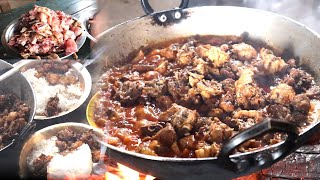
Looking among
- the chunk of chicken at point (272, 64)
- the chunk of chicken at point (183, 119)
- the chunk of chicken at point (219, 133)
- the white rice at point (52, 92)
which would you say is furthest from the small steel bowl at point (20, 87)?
the chunk of chicken at point (272, 64)

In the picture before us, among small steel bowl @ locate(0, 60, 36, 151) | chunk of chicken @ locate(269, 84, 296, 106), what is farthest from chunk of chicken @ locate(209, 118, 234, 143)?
small steel bowl @ locate(0, 60, 36, 151)

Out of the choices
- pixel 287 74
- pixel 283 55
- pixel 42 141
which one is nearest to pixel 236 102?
pixel 287 74

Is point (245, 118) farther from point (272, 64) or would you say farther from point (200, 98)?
point (272, 64)

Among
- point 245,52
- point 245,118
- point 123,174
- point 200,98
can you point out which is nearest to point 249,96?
point 245,118

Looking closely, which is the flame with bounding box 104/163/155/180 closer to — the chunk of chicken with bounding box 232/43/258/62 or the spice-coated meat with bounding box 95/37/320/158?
the spice-coated meat with bounding box 95/37/320/158

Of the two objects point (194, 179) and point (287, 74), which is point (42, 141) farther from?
point (287, 74)
